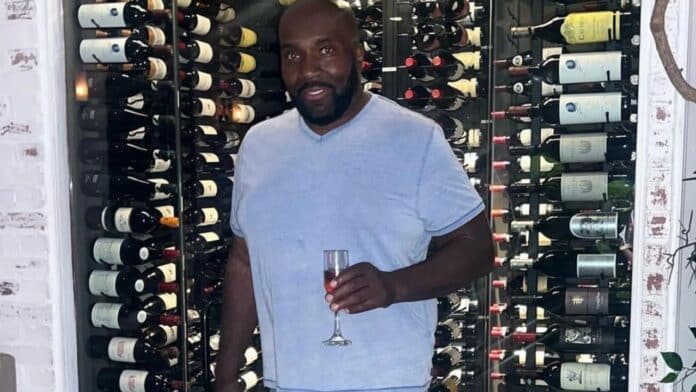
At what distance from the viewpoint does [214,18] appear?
9.22 ft

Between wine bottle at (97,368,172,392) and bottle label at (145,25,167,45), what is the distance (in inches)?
45.0

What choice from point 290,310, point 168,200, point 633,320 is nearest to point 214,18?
point 168,200

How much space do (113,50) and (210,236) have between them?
76 centimetres

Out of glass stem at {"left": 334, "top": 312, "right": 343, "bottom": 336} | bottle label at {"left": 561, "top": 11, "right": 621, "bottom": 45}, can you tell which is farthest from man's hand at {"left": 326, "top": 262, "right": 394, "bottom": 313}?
bottle label at {"left": 561, "top": 11, "right": 621, "bottom": 45}

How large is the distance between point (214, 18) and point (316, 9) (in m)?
1.26

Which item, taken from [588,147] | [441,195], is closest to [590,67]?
[588,147]

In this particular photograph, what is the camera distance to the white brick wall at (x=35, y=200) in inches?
88.3

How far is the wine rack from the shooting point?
2371 millimetres

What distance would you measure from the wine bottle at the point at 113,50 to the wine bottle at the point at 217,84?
0.20 meters

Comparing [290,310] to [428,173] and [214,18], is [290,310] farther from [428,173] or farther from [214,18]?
[214,18]

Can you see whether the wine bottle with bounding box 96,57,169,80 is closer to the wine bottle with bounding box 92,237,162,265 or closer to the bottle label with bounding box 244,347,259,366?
the wine bottle with bounding box 92,237,162,265

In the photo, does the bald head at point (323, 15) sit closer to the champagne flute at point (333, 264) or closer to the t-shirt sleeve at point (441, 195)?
the t-shirt sleeve at point (441, 195)

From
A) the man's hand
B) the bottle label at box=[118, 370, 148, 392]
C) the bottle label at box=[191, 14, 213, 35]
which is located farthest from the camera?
the bottle label at box=[191, 14, 213, 35]

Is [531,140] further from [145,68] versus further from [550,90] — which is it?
[145,68]
